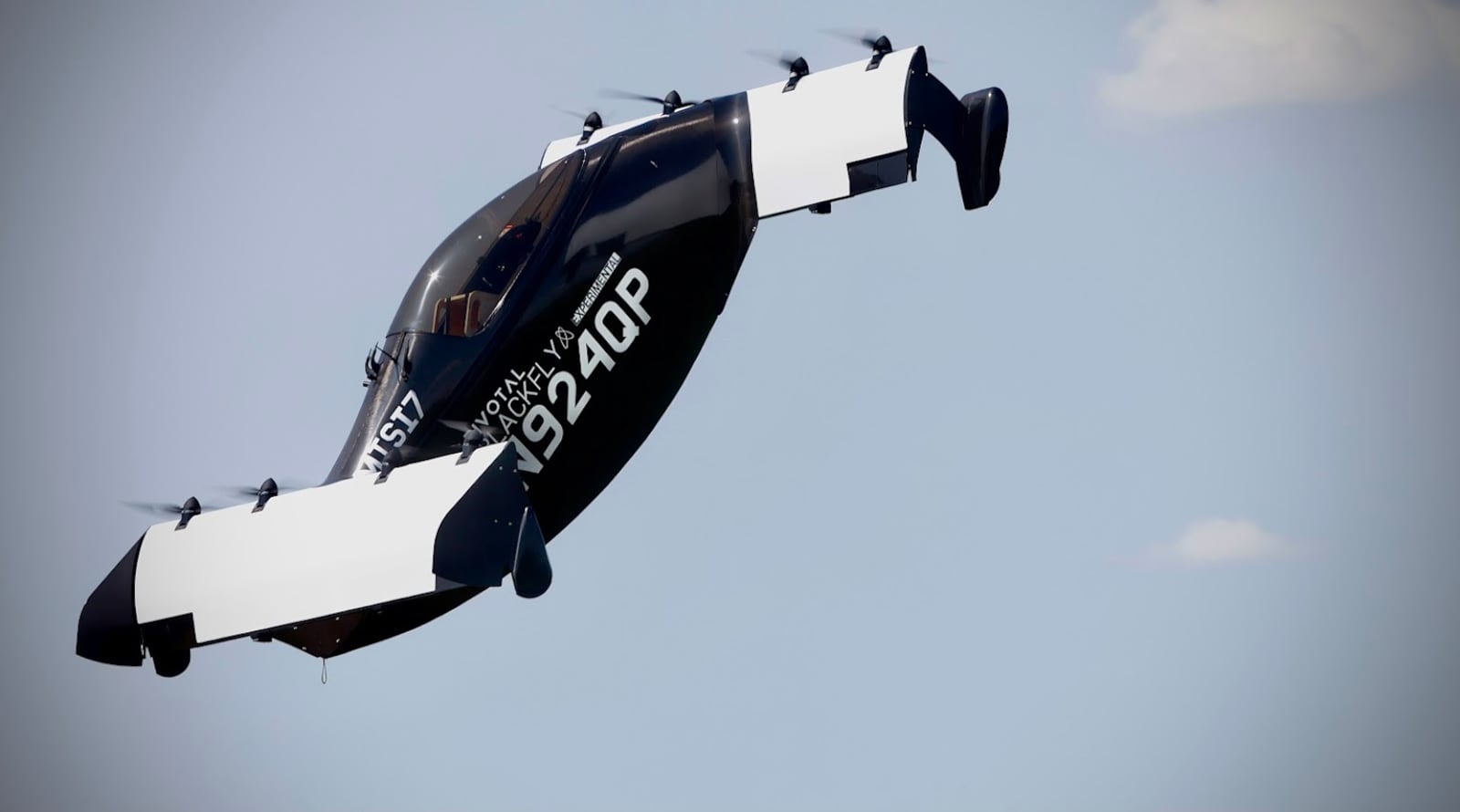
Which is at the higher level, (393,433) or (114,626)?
(393,433)

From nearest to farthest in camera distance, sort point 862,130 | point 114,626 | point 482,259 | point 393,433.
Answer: point 114,626
point 862,130
point 393,433
point 482,259

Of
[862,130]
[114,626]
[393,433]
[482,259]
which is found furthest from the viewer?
[482,259]

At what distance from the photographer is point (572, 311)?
32812mm

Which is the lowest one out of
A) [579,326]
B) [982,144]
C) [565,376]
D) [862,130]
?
[565,376]

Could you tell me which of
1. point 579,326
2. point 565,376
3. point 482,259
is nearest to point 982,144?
point 579,326

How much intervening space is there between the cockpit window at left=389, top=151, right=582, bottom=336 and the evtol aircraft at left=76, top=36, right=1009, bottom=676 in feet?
0.10

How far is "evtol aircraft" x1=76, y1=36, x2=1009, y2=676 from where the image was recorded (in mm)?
31344

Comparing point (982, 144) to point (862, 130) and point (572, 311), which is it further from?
point (572, 311)

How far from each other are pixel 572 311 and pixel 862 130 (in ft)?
15.9

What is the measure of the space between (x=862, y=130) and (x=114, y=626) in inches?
483

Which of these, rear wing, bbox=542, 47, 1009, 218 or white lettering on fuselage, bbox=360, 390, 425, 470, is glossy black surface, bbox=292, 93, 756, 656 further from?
rear wing, bbox=542, 47, 1009, 218

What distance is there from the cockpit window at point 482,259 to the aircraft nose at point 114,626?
5305mm

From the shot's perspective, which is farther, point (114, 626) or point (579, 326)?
point (579, 326)

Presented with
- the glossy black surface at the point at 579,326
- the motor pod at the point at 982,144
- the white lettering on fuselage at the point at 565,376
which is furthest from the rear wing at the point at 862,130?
the white lettering on fuselage at the point at 565,376
